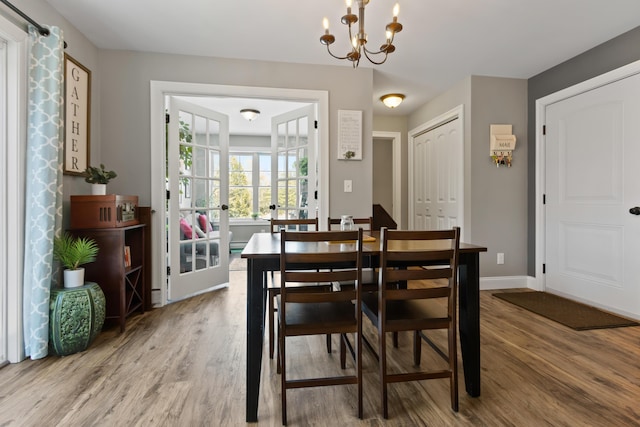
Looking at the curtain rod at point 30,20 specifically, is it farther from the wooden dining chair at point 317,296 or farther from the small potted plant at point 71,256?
the wooden dining chair at point 317,296

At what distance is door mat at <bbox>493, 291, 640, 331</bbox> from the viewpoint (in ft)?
8.53

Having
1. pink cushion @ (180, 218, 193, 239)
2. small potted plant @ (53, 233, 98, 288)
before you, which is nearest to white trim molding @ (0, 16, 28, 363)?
small potted plant @ (53, 233, 98, 288)

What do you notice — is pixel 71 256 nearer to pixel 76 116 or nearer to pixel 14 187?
pixel 14 187

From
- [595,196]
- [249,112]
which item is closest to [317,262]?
[595,196]

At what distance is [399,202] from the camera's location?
5.43 meters

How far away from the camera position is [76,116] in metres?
2.62

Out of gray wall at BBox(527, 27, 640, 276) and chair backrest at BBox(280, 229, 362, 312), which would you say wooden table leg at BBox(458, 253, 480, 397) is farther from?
gray wall at BBox(527, 27, 640, 276)

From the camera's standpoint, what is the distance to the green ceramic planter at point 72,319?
79.7 inches

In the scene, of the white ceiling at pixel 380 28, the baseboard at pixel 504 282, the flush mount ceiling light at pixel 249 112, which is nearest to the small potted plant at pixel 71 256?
the white ceiling at pixel 380 28

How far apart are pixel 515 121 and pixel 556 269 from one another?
5.63 ft

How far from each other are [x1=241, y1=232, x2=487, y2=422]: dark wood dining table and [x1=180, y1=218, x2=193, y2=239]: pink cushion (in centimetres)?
188

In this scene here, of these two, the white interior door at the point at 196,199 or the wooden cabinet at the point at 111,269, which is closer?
the wooden cabinet at the point at 111,269

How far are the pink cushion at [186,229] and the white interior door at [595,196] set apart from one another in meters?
3.86

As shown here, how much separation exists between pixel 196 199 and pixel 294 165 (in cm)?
111
